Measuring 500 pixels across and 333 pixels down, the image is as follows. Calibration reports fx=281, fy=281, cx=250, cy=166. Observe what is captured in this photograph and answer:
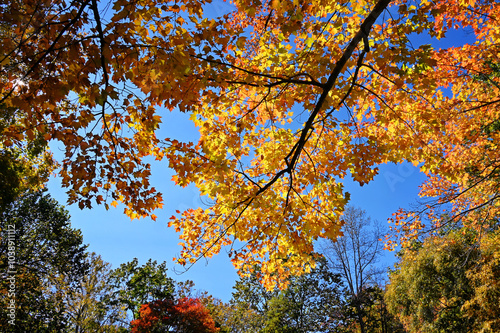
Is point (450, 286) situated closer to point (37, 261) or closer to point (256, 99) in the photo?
point (256, 99)

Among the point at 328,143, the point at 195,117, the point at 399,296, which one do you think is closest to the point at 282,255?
the point at 328,143

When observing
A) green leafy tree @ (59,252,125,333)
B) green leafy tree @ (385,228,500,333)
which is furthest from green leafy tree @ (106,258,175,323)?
green leafy tree @ (385,228,500,333)

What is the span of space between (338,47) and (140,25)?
10.2 feet

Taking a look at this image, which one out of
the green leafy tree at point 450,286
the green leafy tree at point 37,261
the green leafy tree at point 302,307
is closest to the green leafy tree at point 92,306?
the green leafy tree at point 37,261

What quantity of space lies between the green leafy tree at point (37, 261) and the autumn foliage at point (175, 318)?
185 inches

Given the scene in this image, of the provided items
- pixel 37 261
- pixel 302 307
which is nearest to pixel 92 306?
Result: pixel 37 261

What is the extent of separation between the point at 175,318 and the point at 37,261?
285 inches

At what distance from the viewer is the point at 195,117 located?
16.2 feet

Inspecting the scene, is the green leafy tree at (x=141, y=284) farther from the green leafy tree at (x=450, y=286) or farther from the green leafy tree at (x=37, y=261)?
the green leafy tree at (x=450, y=286)

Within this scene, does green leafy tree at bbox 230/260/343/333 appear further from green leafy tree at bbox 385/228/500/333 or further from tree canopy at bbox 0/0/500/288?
tree canopy at bbox 0/0/500/288

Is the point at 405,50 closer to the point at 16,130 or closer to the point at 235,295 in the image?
the point at 16,130

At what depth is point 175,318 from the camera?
13445 mm

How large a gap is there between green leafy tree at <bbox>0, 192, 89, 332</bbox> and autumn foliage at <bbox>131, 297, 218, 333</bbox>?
4698mm

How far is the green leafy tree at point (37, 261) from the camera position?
1257 centimetres
